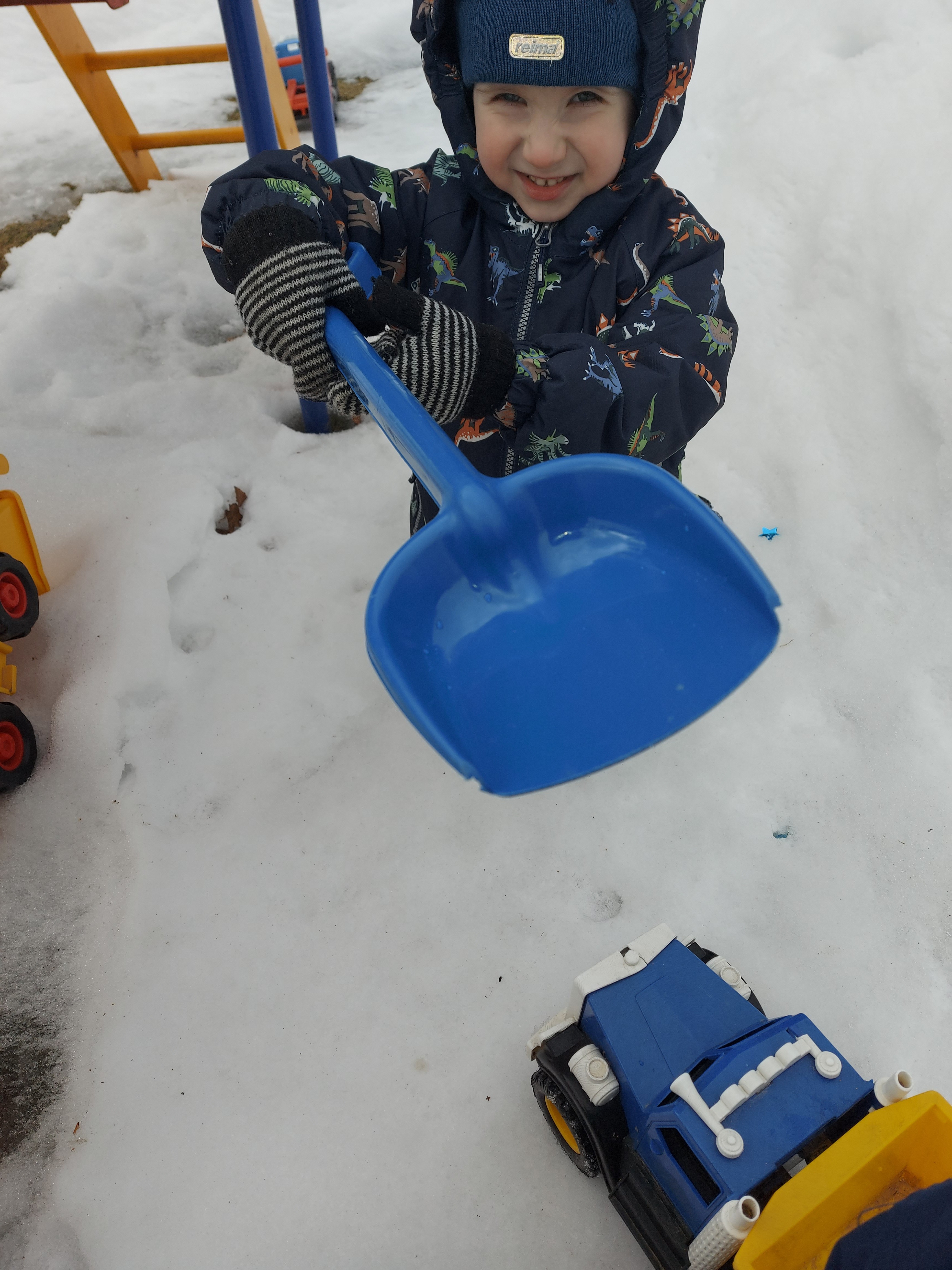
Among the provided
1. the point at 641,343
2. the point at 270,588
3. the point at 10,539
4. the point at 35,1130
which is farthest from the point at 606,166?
the point at 35,1130

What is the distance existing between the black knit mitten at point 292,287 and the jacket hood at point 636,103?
0.20 m

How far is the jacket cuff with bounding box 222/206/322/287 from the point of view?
668 mm

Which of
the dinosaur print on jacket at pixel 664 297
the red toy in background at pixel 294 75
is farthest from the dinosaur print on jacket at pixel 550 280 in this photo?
the red toy in background at pixel 294 75

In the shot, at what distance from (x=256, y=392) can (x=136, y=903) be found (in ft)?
2.88

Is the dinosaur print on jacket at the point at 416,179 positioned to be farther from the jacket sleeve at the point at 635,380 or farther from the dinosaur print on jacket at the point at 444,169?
the jacket sleeve at the point at 635,380

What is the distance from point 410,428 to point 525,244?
344 millimetres

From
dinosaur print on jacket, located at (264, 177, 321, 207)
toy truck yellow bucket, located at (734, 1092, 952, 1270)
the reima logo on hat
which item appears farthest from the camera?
dinosaur print on jacket, located at (264, 177, 321, 207)

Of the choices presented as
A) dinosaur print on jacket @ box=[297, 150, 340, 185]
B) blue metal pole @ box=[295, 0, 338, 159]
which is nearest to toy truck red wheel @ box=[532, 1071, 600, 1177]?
dinosaur print on jacket @ box=[297, 150, 340, 185]

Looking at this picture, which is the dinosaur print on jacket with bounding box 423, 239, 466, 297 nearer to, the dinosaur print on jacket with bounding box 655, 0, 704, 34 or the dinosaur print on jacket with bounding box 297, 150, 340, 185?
the dinosaur print on jacket with bounding box 297, 150, 340, 185

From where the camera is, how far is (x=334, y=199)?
2.62ft

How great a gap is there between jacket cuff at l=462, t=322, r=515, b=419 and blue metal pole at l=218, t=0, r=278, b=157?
58cm

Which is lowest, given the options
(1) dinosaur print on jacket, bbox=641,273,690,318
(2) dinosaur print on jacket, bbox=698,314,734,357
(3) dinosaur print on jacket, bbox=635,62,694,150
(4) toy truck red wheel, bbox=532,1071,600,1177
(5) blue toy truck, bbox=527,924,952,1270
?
(4) toy truck red wheel, bbox=532,1071,600,1177

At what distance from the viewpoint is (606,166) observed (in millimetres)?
728

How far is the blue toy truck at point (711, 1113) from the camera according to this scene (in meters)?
0.53
